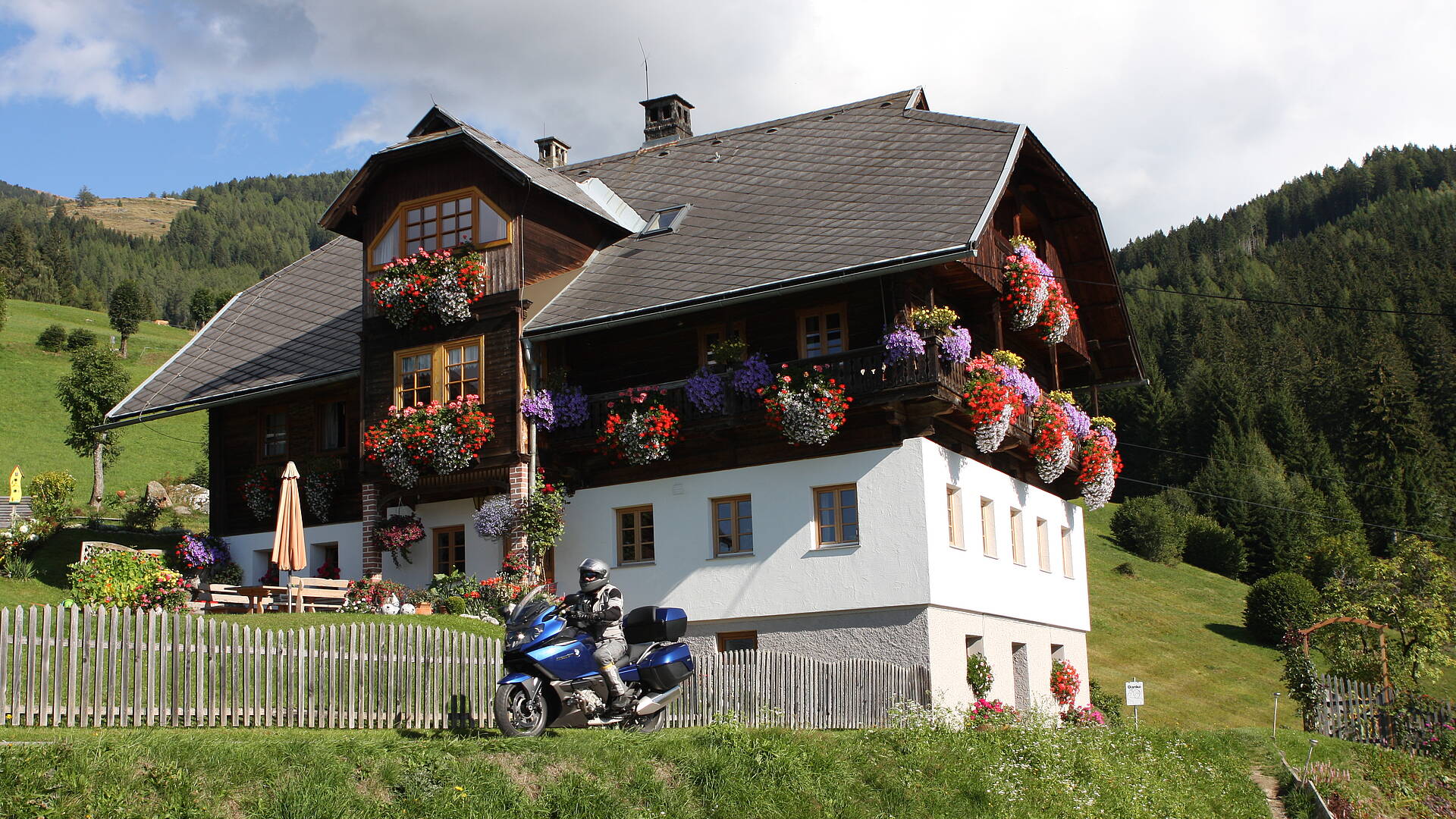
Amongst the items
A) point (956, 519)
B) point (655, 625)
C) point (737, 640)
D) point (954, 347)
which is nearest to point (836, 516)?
point (956, 519)

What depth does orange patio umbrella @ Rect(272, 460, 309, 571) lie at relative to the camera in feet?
75.7

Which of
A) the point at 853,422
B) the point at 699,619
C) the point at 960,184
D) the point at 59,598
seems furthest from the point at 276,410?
the point at 960,184

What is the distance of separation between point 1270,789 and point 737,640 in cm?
910

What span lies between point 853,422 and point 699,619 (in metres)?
4.50

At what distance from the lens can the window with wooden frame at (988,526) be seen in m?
26.1

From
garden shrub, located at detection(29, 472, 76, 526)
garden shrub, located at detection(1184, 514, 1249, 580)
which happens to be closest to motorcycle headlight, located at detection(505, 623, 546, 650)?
garden shrub, located at detection(29, 472, 76, 526)

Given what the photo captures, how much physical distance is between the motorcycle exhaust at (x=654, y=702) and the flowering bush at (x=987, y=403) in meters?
10.3

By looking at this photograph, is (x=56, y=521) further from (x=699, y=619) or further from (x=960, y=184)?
(x=960, y=184)

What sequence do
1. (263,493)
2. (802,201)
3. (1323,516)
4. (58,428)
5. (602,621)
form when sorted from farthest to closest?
(1323,516) → (58,428) → (263,493) → (802,201) → (602,621)

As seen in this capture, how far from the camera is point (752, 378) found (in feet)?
78.2

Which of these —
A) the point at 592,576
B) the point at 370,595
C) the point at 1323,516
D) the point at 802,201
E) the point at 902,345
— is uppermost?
the point at 802,201

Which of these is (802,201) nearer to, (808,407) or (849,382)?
(849,382)

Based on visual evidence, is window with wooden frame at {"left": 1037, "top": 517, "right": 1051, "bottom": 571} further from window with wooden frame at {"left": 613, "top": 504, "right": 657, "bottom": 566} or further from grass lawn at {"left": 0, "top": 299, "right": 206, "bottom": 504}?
grass lawn at {"left": 0, "top": 299, "right": 206, "bottom": 504}

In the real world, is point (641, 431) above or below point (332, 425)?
below
